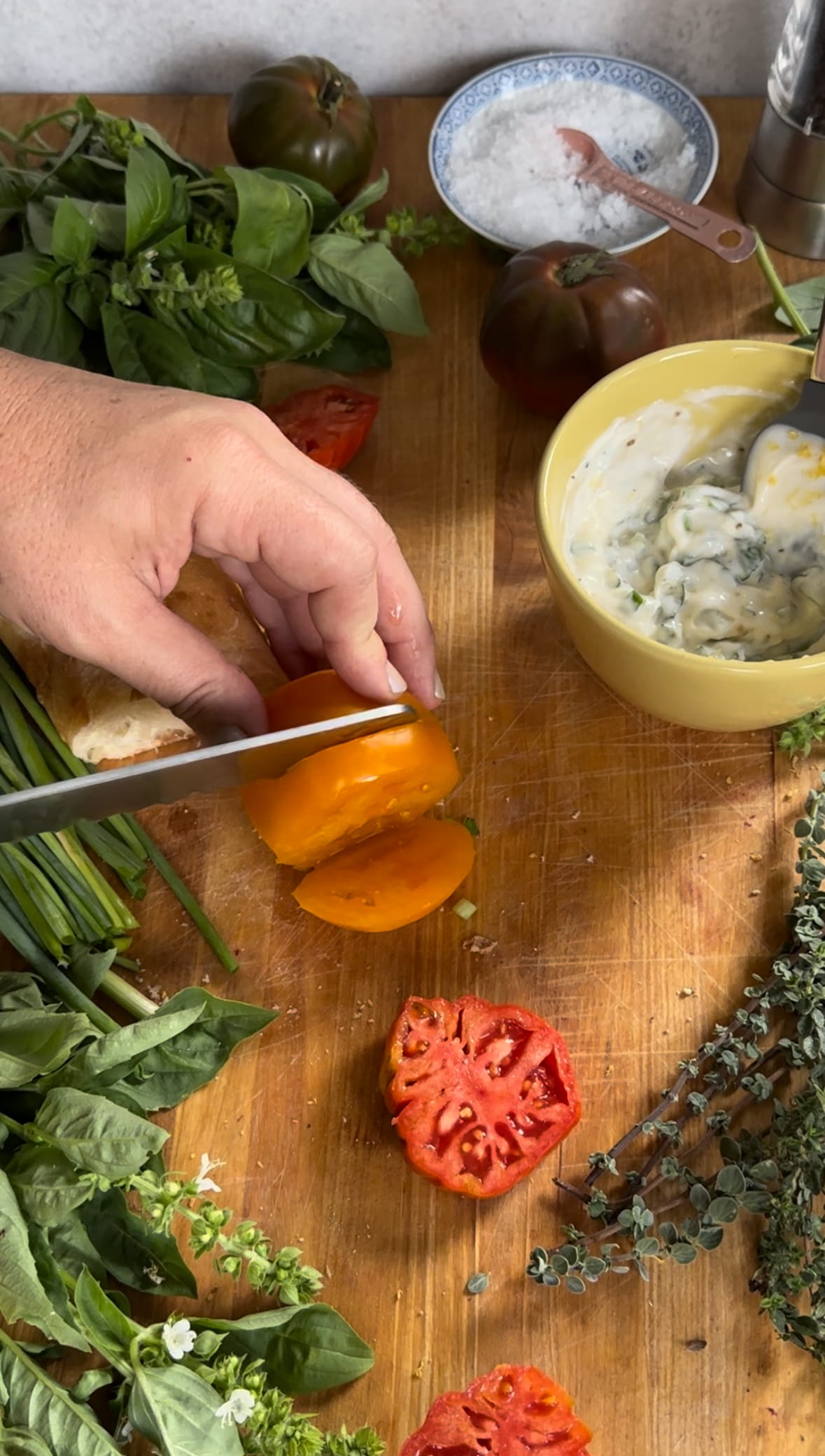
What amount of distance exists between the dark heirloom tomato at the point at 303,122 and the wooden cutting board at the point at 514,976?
14.2 inches

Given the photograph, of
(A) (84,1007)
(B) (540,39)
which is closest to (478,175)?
(B) (540,39)

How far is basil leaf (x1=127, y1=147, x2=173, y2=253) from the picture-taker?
147 centimetres

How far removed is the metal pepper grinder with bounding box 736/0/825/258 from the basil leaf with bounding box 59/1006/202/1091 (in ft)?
4.16

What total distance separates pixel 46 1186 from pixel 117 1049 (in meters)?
0.12

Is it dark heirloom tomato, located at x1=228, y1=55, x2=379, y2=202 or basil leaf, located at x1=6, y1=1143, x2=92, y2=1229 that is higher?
dark heirloom tomato, located at x1=228, y1=55, x2=379, y2=202

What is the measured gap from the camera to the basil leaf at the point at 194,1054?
117 centimetres

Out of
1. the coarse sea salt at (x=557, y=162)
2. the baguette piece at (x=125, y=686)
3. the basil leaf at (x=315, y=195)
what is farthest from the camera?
the coarse sea salt at (x=557, y=162)

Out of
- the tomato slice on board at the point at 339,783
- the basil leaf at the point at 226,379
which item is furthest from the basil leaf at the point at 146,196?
the tomato slice on board at the point at 339,783

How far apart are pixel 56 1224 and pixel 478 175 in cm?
139

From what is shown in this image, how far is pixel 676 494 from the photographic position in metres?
1.39

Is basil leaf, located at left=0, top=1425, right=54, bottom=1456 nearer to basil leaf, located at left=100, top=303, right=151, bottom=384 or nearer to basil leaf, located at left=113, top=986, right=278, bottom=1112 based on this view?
basil leaf, located at left=113, top=986, right=278, bottom=1112

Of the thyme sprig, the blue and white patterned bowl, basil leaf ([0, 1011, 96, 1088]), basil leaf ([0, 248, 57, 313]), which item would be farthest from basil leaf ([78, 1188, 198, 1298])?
the blue and white patterned bowl

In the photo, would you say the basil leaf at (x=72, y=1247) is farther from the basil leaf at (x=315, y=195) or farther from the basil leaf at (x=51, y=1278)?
the basil leaf at (x=315, y=195)

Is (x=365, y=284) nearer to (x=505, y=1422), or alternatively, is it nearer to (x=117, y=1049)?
(x=117, y=1049)
